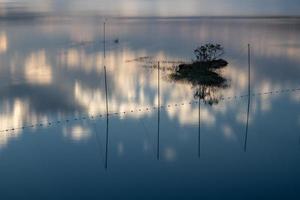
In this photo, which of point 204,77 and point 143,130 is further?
point 204,77

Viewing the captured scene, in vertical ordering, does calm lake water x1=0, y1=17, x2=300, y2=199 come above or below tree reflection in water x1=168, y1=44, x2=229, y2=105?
below

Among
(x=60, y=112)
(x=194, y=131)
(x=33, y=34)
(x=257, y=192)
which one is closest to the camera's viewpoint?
(x=257, y=192)

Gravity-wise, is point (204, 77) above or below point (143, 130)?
above

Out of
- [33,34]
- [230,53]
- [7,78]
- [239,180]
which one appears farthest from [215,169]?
[33,34]

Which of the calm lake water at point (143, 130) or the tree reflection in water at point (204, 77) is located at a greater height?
the tree reflection in water at point (204, 77)

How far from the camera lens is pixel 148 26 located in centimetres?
2294

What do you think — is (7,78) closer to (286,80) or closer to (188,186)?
(286,80)

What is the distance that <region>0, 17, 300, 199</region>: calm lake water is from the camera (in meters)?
5.55

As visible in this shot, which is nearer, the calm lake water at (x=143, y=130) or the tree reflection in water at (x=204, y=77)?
the calm lake water at (x=143, y=130)

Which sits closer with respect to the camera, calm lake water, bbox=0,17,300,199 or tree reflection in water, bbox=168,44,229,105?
calm lake water, bbox=0,17,300,199

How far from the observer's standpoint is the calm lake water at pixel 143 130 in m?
5.55

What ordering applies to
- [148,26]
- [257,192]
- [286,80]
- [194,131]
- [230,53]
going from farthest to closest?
[148,26], [230,53], [286,80], [194,131], [257,192]

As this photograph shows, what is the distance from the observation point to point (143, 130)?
732cm

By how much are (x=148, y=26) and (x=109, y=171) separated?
17.4 meters
